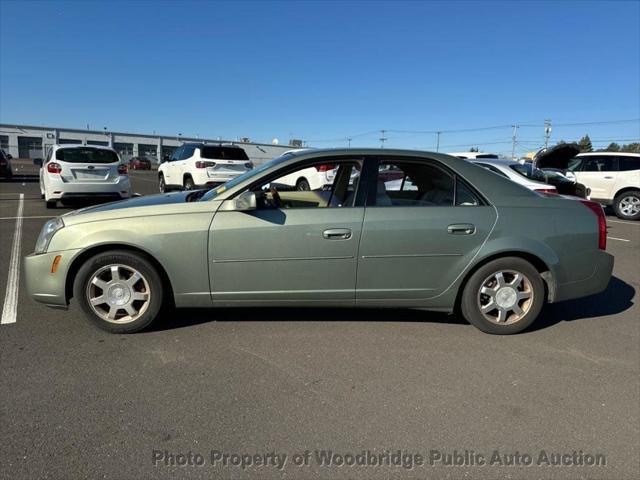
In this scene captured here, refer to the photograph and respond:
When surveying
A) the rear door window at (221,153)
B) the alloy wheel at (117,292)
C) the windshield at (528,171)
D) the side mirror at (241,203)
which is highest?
the rear door window at (221,153)

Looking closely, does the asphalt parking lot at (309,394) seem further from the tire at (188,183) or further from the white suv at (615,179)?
the white suv at (615,179)

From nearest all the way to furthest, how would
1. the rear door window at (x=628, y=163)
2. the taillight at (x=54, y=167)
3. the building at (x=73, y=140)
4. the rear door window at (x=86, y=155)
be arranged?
the taillight at (x=54, y=167)
the rear door window at (x=86, y=155)
the rear door window at (x=628, y=163)
the building at (x=73, y=140)

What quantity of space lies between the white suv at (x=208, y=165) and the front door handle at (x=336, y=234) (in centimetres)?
934

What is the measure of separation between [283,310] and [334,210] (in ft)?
4.00

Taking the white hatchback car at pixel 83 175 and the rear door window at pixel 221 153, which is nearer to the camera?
the white hatchback car at pixel 83 175

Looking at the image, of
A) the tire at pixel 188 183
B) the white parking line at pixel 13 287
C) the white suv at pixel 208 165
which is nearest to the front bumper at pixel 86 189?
the white suv at pixel 208 165

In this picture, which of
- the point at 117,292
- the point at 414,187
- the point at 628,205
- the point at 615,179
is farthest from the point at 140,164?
the point at 414,187

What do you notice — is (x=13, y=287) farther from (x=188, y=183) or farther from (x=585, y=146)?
(x=585, y=146)

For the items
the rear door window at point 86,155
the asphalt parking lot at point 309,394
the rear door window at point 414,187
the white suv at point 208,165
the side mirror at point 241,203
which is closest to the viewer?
the asphalt parking lot at point 309,394

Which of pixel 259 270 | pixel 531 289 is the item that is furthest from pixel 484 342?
pixel 259 270

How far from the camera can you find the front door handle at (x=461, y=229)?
378 centimetres

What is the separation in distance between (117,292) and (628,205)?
44.7 feet

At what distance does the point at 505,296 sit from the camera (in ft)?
Result: 12.8

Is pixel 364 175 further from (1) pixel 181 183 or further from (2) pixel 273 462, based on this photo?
(1) pixel 181 183
